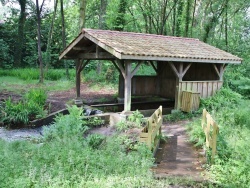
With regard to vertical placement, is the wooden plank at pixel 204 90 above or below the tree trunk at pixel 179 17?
below

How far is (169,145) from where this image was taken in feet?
22.7

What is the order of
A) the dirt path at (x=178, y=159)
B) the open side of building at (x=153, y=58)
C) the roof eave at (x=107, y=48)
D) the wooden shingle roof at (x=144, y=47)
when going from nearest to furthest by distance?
1. the dirt path at (x=178, y=159)
2. the roof eave at (x=107, y=48)
3. the wooden shingle roof at (x=144, y=47)
4. the open side of building at (x=153, y=58)

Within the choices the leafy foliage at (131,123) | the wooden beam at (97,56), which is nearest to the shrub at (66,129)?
the leafy foliage at (131,123)

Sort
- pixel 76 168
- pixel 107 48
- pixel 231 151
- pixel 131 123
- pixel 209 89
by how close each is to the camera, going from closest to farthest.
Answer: pixel 76 168
pixel 231 151
pixel 131 123
pixel 107 48
pixel 209 89

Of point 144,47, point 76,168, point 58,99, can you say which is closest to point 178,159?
point 76,168

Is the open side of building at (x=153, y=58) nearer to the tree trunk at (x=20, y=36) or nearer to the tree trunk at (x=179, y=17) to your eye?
the tree trunk at (x=179, y=17)

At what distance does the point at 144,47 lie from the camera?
31.7ft

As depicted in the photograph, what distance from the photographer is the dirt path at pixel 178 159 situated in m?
4.88

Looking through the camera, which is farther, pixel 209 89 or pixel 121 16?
pixel 121 16

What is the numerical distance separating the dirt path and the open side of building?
249cm

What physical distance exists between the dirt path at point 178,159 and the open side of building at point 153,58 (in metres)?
2.49

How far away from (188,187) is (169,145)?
8.51 feet

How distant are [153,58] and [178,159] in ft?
13.6

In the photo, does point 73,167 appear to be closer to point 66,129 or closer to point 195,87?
point 66,129
